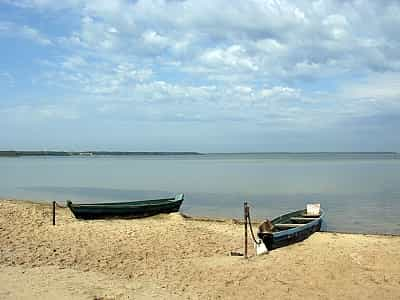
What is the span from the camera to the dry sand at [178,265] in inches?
342

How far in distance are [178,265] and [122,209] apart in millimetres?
8205

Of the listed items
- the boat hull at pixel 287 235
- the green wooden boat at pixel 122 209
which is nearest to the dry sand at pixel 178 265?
the boat hull at pixel 287 235

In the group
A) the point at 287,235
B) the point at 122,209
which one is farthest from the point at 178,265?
the point at 122,209

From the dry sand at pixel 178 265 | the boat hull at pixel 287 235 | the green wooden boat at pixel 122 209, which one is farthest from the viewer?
the green wooden boat at pixel 122 209

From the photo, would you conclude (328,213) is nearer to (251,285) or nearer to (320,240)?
(320,240)

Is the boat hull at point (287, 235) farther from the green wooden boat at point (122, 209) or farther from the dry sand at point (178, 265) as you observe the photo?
the green wooden boat at point (122, 209)

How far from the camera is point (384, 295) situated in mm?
8656

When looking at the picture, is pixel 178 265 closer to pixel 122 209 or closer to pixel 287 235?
pixel 287 235

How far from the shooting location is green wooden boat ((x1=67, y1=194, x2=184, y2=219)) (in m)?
17.6

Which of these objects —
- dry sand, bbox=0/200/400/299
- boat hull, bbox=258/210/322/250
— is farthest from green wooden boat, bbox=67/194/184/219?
boat hull, bbox=258/210/322/250

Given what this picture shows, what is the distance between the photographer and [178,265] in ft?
35.6

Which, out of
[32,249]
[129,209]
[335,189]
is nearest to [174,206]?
[129,209]

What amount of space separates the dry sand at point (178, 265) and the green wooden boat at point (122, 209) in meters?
1.46

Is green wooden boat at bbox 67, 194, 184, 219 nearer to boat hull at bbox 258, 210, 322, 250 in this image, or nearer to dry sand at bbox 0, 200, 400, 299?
dry sand at bbox 0, 200, 400, 299
